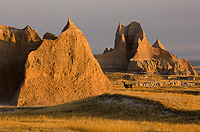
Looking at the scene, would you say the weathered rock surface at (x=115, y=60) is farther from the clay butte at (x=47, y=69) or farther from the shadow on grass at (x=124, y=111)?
the shadow on grass at (x=124, y=111)

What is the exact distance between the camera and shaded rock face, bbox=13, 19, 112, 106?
29514 mm

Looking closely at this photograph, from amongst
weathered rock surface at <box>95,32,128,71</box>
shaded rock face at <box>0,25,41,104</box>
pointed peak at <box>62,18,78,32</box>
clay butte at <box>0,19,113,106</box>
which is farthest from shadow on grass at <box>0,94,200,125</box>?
weathered rock surface at <box>95,32,128,71</box>

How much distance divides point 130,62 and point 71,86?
67664mm

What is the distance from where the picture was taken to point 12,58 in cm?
3447

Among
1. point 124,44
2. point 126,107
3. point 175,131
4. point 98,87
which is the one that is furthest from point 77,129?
point 124,44

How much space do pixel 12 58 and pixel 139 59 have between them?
229 ft

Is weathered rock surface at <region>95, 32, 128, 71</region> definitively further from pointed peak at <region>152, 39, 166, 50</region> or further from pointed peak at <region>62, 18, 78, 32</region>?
pointed peak at <region>62, 18, 78, 32</region>

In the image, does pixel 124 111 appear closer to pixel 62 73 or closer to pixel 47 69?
pixel 62 73

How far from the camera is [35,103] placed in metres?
28.7

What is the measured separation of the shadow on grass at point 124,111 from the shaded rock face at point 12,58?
517 inches

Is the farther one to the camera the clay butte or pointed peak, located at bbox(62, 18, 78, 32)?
pointed peak, located at bbox(62, 18, 78, 32)

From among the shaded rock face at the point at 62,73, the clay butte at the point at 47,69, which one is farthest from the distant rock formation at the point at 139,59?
the clay butte at the point at 47,69

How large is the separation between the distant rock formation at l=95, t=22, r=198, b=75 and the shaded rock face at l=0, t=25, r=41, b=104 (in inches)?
2558

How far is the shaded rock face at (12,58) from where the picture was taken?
109 ft
